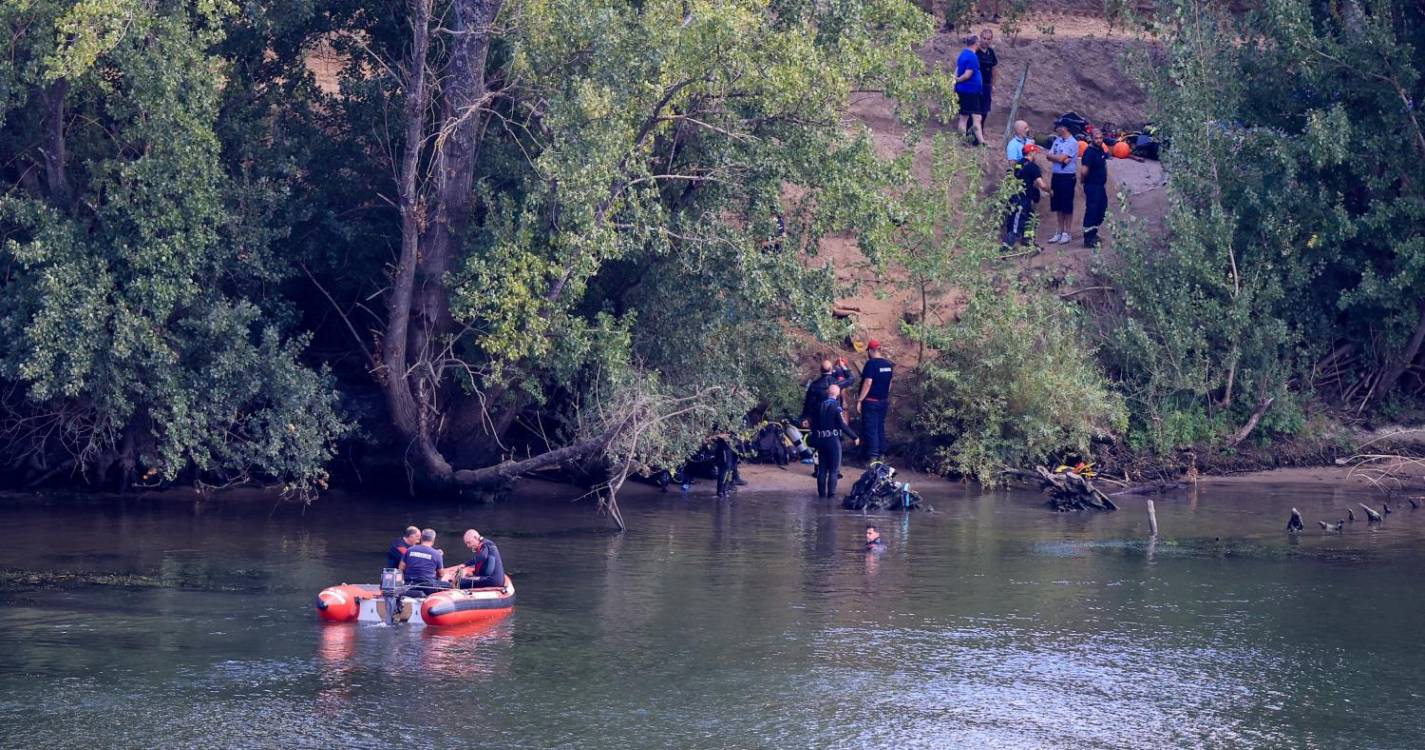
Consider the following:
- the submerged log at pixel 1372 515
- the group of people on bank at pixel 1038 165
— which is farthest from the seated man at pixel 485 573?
the group of people on bank at pixel 1038 165

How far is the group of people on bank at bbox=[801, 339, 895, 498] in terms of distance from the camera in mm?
25266

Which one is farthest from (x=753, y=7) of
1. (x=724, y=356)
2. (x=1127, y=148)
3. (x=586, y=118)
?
(x=1127, y=148)

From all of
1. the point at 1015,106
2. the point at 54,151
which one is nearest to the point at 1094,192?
the point at 1015,106

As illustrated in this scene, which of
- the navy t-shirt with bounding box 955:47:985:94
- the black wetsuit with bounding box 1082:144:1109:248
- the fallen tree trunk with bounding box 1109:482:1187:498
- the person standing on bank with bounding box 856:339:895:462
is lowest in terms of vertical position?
the fallen tree trunk with bounding box 1109:482:1187:498

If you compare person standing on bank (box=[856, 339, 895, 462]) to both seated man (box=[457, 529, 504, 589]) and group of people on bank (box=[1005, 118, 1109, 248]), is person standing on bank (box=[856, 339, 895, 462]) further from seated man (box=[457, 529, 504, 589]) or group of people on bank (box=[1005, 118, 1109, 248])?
seated man (box=[457, 529, 504, 589])

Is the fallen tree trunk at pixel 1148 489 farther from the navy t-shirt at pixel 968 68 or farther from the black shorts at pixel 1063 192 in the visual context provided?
the navy t-shirt at pixel 968 68

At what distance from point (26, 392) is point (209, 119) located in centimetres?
475

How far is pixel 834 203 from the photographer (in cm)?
2317

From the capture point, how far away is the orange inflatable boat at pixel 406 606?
16484 millimetres

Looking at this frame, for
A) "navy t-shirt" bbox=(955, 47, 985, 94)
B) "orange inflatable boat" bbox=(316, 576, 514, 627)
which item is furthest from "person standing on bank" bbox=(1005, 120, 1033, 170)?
"orange inflatable boat" bbox=(316, 576, 514, 627)

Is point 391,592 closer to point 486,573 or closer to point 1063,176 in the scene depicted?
point 486,573

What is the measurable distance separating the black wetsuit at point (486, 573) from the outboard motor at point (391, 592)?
714 millimetres

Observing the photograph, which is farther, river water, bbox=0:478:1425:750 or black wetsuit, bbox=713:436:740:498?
black wetsuit, bbox=713:436:740:498

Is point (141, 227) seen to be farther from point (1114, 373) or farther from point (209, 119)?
point (1114, 373)
